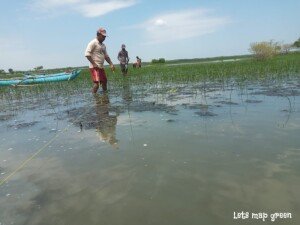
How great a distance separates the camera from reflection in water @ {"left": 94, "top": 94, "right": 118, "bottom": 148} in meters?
5.10

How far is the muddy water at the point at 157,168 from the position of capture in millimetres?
2771

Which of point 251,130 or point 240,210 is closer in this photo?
point 240,210

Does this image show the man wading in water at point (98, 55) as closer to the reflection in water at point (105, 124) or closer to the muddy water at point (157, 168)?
the reflection in water at point (105, 124)

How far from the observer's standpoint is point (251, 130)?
480 centimetres

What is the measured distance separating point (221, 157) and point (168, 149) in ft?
2.46

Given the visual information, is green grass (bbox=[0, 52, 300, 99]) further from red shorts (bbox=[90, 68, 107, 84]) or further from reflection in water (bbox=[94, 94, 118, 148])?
reflection in water (bbox=[94, 94, 118, 148])

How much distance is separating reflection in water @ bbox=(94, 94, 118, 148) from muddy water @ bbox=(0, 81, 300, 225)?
0.02 metres

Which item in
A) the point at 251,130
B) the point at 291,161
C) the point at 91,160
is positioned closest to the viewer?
the point at 291,161

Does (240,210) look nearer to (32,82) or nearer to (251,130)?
(251,130)

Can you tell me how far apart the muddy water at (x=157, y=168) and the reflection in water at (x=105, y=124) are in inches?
0.9

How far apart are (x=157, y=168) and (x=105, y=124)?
270cm

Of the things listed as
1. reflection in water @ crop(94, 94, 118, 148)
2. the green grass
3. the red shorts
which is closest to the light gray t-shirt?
the red shorts

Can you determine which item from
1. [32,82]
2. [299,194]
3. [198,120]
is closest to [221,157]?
[299,194]

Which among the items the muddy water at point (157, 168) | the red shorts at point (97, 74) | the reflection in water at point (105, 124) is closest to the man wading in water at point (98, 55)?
the red shorts at point (97, 74)
